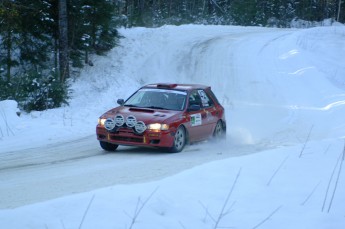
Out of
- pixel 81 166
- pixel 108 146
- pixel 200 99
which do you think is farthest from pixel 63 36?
pixel 81 166

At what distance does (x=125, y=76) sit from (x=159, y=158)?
12735mm

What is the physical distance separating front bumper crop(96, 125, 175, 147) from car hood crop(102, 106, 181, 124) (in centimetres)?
27

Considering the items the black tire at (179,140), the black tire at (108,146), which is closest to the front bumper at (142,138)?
the black tire at (179,140)

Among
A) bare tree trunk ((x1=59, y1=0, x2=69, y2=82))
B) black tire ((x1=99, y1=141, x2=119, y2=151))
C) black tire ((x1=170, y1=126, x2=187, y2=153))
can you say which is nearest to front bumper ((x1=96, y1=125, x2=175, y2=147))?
black tire ((x1=170, y1=126, x2=187, y2=153))

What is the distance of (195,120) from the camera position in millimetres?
12258

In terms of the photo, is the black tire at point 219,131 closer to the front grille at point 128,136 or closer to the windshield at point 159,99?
the windshield at point 159,99

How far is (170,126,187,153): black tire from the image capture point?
448 inches

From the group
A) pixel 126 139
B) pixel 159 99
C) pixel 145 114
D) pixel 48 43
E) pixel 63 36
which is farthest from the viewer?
pixel 48 43

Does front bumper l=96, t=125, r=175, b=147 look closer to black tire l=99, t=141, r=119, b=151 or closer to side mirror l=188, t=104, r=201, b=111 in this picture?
black tire l=99, t=141, r=119, b=151

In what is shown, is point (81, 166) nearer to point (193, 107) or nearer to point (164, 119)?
point (164, 119)

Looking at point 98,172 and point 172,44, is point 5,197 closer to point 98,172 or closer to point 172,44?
point 98,172

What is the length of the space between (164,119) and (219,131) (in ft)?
8.98

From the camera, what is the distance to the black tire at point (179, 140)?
1138cm

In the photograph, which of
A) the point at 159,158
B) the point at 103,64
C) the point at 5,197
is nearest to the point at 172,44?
the point at 103,64
